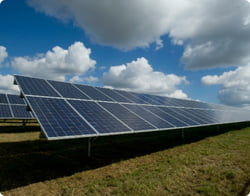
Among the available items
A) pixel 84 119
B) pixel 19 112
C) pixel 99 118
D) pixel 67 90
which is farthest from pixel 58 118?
pixel 19 112

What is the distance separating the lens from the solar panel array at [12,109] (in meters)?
16.3

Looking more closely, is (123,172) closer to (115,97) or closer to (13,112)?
(115,97)

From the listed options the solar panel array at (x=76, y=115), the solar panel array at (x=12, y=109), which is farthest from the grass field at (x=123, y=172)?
the solar panel array at (x=12, y=109)

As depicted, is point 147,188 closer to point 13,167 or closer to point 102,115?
point 102,115

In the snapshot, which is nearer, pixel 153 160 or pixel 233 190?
pixel 233 190

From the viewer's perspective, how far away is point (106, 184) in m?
5.59

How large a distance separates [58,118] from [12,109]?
1483 cm

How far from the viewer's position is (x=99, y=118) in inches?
305

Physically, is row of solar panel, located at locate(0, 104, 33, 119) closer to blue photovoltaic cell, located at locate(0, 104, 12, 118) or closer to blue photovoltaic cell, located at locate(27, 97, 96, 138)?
blue photovoltaic cell, located at locate(0, 104, 12, 118)

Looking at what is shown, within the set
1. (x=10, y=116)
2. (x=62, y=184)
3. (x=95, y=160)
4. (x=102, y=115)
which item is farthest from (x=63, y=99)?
(x=10, y=116)

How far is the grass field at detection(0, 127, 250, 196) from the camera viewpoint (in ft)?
17.1

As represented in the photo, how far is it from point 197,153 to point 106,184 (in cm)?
598

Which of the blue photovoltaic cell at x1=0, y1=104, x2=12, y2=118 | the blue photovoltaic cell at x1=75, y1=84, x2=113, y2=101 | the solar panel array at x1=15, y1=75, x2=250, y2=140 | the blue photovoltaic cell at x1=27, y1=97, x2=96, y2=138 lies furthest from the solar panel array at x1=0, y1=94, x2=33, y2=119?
the blue photovoltaic cell at x1=27, y1=97, x2=96, y2=138

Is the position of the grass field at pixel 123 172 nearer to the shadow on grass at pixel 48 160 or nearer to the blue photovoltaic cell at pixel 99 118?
the shadow on grass at pixel 48 160
